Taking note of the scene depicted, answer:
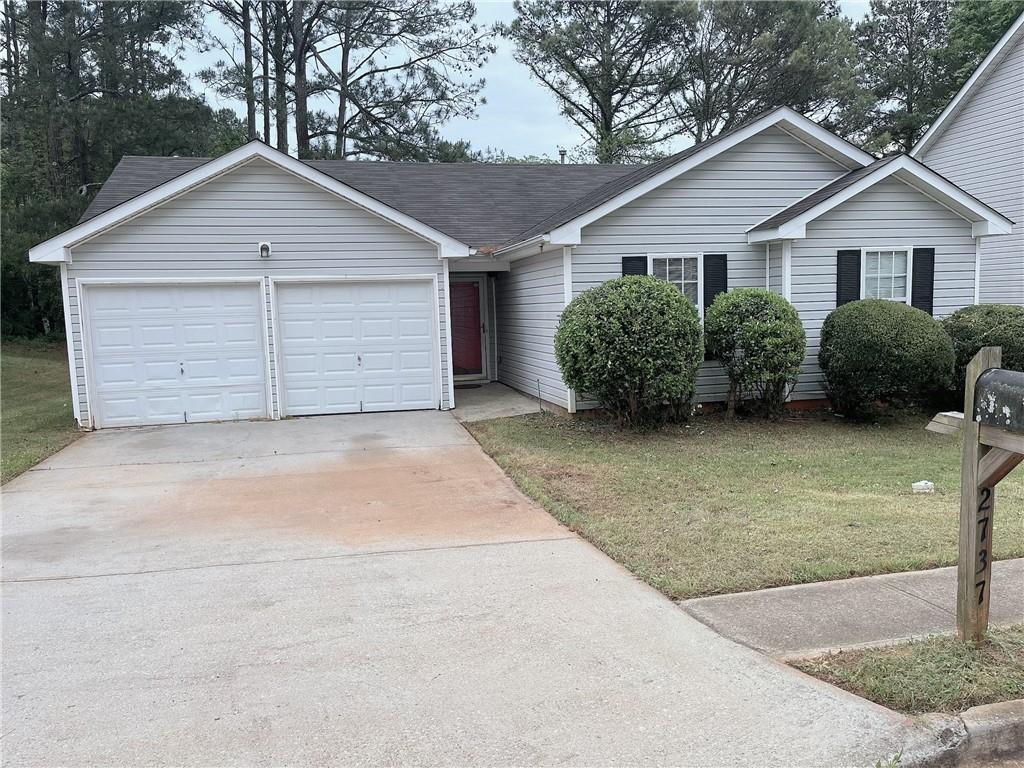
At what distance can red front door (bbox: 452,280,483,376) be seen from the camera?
15656 mm

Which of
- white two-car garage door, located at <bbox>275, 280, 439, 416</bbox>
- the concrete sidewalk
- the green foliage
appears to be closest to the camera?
the concrete sidewalk

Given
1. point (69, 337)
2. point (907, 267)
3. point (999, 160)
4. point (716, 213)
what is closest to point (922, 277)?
point (907, 267)

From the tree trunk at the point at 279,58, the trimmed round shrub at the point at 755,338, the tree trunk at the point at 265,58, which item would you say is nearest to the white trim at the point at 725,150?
the trimmed round shrub at the point at 755,338

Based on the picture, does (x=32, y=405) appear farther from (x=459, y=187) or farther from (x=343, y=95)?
(x=343, y=95)

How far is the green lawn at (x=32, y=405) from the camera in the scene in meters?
9.45

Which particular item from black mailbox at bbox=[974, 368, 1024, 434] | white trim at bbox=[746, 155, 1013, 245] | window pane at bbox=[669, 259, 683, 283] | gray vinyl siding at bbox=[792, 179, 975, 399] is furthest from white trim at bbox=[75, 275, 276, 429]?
black mailbox at bbox=[974, 368, 1024, 434]

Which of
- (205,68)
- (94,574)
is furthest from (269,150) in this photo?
(205,68)

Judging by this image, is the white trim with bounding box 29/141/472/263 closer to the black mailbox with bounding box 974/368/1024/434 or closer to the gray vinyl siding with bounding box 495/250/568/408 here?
the gray vinyl siding with bounding box 495/250/568/408

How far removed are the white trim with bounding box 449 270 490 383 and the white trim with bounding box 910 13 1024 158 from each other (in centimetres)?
974

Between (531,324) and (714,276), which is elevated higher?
(714,276)

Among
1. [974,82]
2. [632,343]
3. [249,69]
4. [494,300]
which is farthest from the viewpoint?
[249,69]

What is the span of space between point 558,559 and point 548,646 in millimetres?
1406

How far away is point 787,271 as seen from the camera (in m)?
11.0

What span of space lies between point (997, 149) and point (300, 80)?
2251 cm
